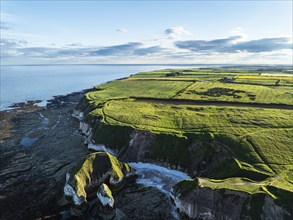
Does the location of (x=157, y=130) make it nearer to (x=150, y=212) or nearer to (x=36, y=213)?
(x=150, y=212)

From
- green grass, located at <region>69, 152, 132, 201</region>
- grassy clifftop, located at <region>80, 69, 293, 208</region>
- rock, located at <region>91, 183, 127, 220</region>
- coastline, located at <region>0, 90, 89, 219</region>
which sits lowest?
coastline, located at <region>0, 90, 89, 219</region>

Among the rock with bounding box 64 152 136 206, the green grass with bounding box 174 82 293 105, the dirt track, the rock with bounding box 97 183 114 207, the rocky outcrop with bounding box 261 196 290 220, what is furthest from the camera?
the green grass with bounding box 174 82 293 105

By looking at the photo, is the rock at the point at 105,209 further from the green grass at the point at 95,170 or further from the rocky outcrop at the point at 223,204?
the rocky outcrop at the point at 223,204

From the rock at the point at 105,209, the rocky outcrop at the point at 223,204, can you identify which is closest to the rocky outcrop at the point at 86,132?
the rock at the point at 105,209

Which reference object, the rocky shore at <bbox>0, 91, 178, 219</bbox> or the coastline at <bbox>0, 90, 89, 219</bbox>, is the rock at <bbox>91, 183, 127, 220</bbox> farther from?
the coastline at <bbox>0, 90, 89, 219</bbox>

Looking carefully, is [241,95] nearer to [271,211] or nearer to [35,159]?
[271,211]

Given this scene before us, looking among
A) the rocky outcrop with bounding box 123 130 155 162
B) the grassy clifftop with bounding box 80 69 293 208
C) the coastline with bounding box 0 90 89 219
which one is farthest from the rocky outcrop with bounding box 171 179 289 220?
the coastline with bounding box 0 90 89 219

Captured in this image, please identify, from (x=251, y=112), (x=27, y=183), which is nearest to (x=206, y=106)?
(x=251, y=112)
